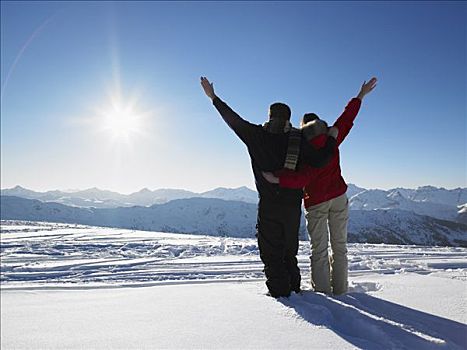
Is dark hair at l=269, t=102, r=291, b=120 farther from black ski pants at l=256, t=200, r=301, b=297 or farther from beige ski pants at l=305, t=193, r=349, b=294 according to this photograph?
beige ski pants at l=305, t=193, r=349, b=294

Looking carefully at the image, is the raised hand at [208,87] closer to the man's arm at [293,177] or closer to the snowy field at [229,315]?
the man's arm at [293,177]

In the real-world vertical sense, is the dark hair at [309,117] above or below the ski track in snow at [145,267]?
above

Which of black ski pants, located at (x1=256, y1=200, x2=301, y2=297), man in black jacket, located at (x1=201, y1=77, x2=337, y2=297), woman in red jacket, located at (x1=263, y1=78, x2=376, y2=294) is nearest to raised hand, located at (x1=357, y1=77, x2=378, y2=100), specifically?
woman in red jacket, located at (x1=263, y1=78, x2=376, y2=294)

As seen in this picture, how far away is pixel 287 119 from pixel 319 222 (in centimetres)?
124

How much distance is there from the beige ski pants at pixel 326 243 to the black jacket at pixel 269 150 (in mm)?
443

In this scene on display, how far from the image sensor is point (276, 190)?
10.9ft

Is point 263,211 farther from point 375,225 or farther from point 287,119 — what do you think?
point 375,225

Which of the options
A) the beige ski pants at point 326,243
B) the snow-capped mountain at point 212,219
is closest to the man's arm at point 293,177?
the beige ski pants at point 326,243

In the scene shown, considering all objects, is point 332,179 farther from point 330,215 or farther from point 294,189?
point 294,189

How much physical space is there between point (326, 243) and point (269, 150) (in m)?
1.28

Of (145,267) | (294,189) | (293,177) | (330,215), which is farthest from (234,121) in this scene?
(145,267)

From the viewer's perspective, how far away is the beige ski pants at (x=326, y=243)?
3582 millimetres

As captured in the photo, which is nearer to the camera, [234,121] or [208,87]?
[234,121]

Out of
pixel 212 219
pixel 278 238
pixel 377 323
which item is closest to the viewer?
pixel 377 323
